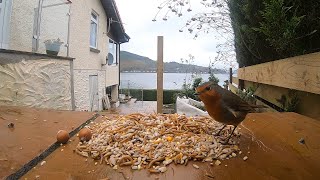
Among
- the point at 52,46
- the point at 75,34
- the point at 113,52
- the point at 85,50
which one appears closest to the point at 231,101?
the point at 52,46

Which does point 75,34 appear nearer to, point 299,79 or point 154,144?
point 299,79

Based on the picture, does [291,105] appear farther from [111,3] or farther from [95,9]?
[111,3]

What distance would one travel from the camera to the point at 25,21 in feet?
15.3

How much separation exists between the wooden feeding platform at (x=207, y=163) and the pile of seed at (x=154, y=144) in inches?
1.6

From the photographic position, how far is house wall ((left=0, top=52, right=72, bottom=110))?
146 inches

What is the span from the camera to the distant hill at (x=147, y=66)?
27.8ft

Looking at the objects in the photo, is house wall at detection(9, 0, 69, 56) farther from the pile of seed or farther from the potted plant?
the pile of seed

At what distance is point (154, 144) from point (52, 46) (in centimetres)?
490

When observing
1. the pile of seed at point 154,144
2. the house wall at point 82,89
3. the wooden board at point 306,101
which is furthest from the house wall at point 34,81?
→ the wooden board at point 306,101

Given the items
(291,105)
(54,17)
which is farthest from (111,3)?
(291,105)

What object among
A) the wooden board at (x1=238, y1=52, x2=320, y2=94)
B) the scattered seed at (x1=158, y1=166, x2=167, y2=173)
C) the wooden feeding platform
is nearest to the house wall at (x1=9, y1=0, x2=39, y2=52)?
the wooden feeding platform

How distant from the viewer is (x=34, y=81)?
4.28m

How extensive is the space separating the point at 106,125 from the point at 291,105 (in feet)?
5.47

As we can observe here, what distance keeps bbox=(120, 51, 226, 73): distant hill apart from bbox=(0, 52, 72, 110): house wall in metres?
3.00
